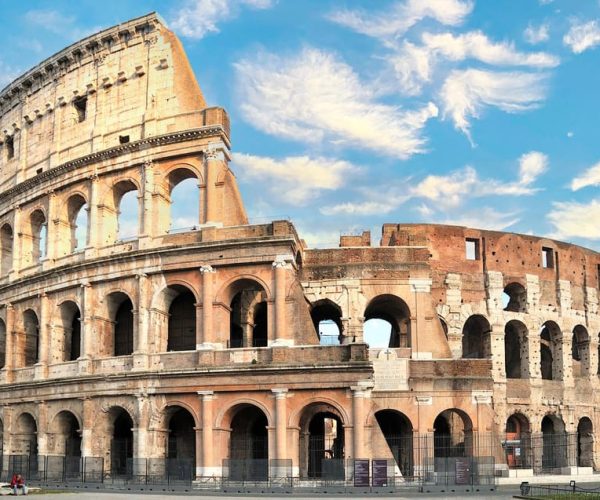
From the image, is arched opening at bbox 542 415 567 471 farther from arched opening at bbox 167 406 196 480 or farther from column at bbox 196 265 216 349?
column at bbox 196 265 216 349

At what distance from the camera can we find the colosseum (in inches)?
1021


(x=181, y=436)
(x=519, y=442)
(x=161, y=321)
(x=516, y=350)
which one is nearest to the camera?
(x=161, y=321)

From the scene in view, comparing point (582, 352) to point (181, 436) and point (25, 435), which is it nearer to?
point (181, 436)

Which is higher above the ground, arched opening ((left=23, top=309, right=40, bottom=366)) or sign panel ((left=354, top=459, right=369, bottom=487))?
arched opening ((left=23, top=309, right=40, bottom=366))

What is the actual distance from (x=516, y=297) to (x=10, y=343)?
21313 millimetres

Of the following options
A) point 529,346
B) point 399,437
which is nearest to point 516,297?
point 529,346

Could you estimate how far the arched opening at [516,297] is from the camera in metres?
35.2

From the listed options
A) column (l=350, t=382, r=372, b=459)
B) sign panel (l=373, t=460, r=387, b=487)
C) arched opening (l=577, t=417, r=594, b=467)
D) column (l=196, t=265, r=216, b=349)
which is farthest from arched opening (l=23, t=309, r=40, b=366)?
arched opening (l=577, t=417, r=594, b=467)

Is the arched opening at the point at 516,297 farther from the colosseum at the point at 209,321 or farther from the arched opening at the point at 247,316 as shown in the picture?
the arched opening at the point at 247,316

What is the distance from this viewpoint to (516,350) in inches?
1435

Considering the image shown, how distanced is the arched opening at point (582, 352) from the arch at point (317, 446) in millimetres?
12068

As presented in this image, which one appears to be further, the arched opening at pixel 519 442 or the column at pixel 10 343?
the arched opening at pixel 519 442

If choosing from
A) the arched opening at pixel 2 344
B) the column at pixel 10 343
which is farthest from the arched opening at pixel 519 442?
the arched opening at pixel 2 344

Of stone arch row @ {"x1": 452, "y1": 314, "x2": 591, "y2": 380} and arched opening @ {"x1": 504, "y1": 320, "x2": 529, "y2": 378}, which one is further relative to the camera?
arched opening @ {"x1": 504, "y1": 320, "x2": 529, "y2": 378}
